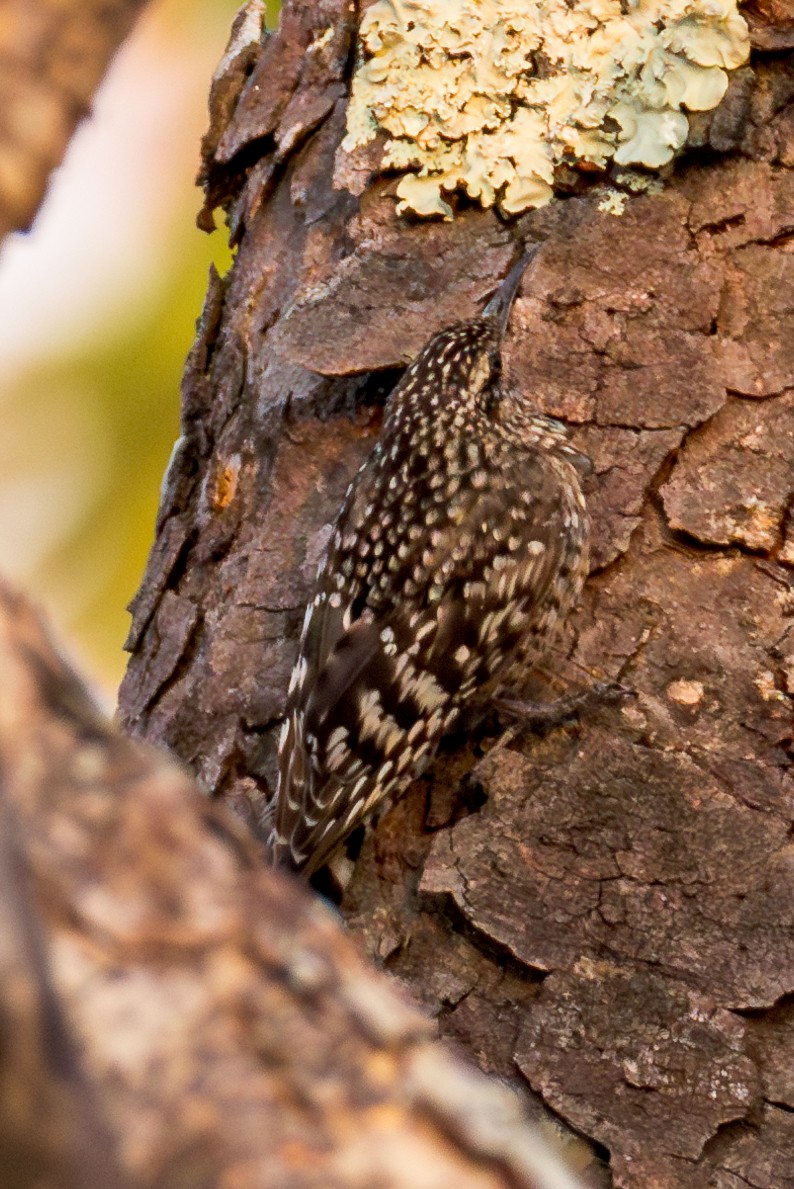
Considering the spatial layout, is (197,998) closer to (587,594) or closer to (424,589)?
(587,594)

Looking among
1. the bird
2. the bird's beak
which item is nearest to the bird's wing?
the bird

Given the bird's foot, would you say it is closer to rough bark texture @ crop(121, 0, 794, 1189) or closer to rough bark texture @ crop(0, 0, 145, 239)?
rough bark texture @ crop(121, 0, 794, 1189)

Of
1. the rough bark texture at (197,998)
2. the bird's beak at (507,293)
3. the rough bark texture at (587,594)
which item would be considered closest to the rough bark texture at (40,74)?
the rough bark texture at (197,998)

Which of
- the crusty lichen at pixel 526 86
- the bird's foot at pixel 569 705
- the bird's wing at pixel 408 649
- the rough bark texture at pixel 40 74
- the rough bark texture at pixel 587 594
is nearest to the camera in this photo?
the rough bark texture at pixel 40 74

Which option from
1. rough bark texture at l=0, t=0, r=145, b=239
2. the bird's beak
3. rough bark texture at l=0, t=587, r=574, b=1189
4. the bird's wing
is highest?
rough bark texture at l=0, t=0, r=145, b=239

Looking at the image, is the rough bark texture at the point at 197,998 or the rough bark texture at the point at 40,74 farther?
the rough bark texture at the point at 40,74

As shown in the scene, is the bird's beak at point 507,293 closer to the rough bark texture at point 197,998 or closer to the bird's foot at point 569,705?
the bird's foot at point 569,705

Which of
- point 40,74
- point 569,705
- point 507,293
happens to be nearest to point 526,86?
point 507,293
